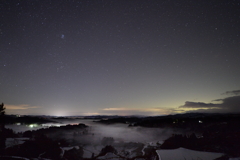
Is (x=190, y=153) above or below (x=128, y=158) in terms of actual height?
above

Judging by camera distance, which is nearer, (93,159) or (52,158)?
(52,158)

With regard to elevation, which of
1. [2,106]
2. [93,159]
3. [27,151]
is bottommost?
[93,159]

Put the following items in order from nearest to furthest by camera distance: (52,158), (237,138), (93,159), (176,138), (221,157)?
1. (221,157)
2. (52,158)
3. (93,159)
4. (237,138)
5. (176,138)

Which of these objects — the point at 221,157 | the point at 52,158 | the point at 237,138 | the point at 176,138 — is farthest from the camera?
the point at 176,138

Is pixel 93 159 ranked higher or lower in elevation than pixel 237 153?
lower

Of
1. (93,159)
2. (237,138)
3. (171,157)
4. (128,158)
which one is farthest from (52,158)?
(237,138)

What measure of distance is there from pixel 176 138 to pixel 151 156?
55.4 feet

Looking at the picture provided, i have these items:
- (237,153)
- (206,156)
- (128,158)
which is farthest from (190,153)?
(128,158)

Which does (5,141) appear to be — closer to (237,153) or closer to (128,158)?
(128,158)

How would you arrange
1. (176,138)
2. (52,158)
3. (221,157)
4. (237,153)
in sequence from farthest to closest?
(176,138) < (52,158) < (237,153) < (221,157)

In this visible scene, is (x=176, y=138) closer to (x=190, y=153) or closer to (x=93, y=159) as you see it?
(x=190, y=153)

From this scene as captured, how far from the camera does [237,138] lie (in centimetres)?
3494

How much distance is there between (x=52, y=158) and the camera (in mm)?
29875

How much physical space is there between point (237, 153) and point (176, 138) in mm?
19526
